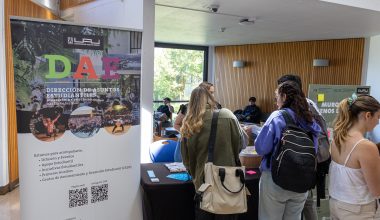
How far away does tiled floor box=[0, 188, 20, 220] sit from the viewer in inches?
133

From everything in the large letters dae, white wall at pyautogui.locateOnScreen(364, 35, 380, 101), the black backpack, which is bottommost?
the black backpack

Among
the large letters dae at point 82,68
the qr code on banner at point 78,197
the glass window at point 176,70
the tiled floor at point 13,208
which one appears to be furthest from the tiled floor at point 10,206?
the glass window at point 176,70

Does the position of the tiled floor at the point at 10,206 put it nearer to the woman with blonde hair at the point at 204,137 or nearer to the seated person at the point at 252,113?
the woman with blonde hair at the point at 204,137

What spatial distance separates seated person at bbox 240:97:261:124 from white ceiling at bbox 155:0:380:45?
1858 millimetres

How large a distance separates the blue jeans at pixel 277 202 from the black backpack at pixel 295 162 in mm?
91

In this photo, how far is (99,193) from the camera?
79.8 inches

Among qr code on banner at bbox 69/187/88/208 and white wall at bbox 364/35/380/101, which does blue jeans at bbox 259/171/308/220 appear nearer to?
qr code on banner at bbox 69/187/88/208

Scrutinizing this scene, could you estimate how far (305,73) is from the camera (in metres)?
7.07

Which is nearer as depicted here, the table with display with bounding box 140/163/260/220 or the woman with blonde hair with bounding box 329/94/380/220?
the woman with blonde hair with bounding box 329/94/380/220

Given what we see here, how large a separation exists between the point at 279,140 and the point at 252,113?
18.8 ft

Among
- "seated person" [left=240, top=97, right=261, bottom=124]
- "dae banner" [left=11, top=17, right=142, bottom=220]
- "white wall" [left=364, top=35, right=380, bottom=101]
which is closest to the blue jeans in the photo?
"dae banner" [left=11, top=17, right=142, bottom=220]

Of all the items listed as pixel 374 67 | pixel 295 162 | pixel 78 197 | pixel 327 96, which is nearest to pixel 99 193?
pixel 78 197

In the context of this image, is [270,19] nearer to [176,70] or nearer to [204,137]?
[204,137]

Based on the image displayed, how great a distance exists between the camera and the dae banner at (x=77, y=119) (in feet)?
5.73
